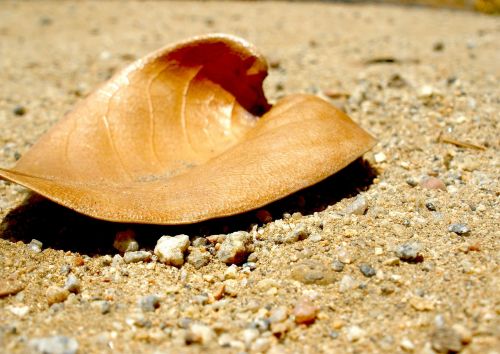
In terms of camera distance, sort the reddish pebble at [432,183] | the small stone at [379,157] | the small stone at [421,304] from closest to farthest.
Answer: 1. the small stone at [421,304]
2. the reddish pebble at [432,183]
3. the small stone at [379,157]

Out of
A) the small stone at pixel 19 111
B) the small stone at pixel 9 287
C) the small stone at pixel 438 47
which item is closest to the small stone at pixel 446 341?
the small stone at pixel 9 287

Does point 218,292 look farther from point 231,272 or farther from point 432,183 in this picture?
point 432,183

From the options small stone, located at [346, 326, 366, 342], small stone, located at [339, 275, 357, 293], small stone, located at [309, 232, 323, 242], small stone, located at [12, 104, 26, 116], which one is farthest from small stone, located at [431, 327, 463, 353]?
small stone, located at [12, 104, 26, 116]

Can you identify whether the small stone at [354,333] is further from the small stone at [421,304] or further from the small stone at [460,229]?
the small stone at [460,229]

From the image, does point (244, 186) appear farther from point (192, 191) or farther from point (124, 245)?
point (124, 245)

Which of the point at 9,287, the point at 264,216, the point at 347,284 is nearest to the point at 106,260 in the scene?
the point at 9,287

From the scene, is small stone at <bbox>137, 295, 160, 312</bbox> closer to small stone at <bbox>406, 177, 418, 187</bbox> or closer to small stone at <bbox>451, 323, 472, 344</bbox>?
small stone at <bbox>451, 323, 472, 344</bbox>

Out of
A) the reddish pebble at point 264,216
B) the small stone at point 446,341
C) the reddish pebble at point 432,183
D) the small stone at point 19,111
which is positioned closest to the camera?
the small stone at point 446,341
